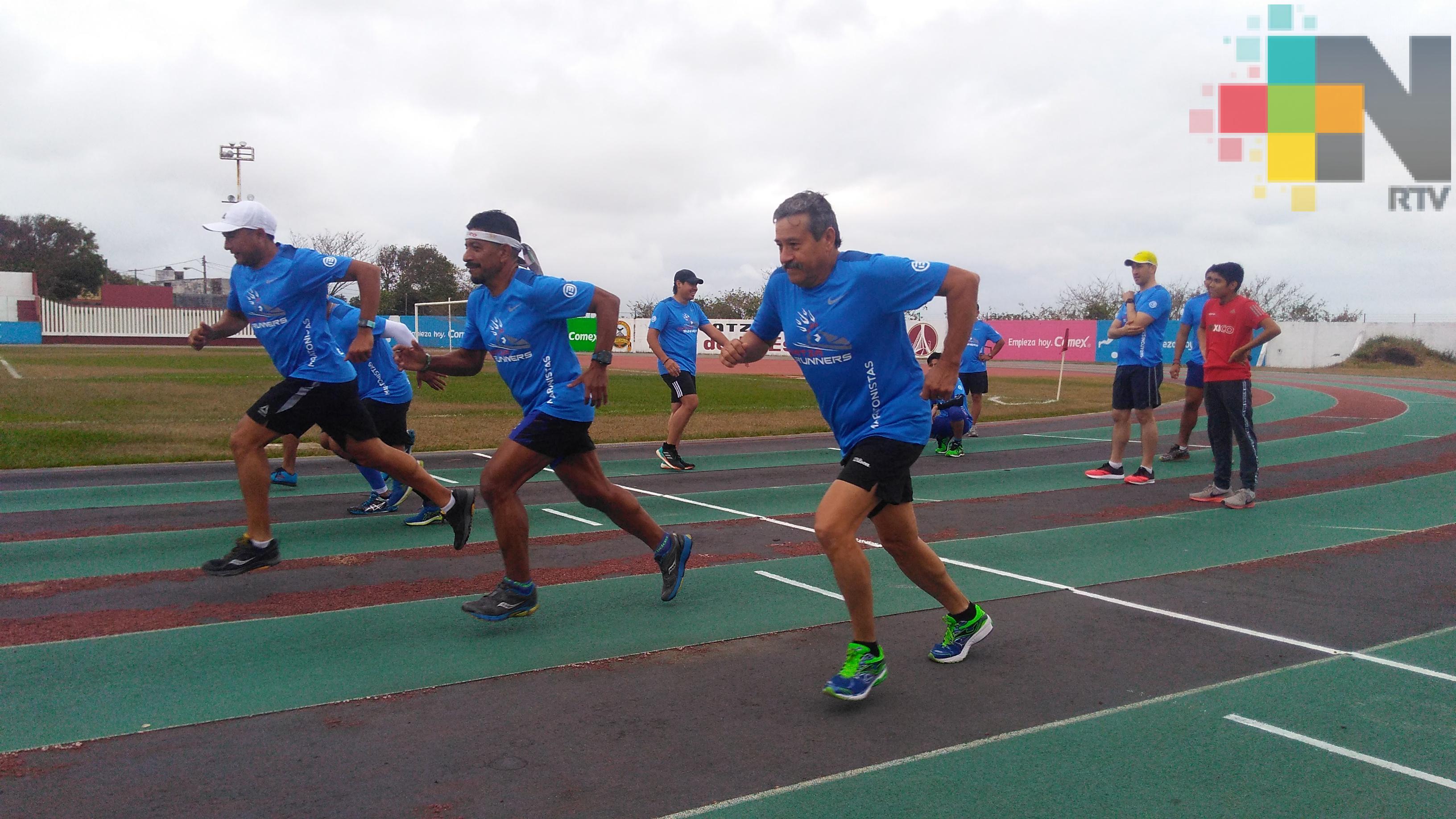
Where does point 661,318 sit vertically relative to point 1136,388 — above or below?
above

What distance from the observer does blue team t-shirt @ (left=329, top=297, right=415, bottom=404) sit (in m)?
8.00

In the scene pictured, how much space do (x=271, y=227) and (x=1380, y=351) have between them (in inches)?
2087

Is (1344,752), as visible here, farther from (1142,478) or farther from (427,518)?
(1142,478)

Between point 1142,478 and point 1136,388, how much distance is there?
0.96m

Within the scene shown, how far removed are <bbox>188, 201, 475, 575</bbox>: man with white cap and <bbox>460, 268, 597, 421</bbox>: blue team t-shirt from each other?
0.89 meters

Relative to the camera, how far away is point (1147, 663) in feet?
14.4

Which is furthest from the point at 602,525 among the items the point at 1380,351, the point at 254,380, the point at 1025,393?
the point at 1380,351

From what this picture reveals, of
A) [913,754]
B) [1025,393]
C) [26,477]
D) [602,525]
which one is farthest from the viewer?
[1025,393]

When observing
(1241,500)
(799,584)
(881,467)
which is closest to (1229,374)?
(1241,500)

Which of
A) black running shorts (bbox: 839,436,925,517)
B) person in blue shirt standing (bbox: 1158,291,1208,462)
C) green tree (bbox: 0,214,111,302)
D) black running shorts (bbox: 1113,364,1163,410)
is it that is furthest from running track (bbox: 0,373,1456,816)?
green tree (bbox: 0,214,111,302)

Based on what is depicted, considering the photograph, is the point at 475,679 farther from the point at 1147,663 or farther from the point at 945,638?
the point at 1147,663

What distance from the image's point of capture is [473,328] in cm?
534

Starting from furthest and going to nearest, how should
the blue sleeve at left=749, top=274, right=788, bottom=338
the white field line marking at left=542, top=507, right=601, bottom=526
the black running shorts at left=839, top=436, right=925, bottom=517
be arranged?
the white field line marking at left=542, top=507, right=601, bottom=526, the blue sleeve at left=749, top=274, right=788, bottom=338, the black running shorts at left=839, top=436, right=925, bottom=517

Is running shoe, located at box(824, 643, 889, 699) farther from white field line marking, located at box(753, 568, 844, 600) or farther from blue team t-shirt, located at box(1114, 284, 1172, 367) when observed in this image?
blue team t-shirt, located at box(1114, 284, 1172, 367)
